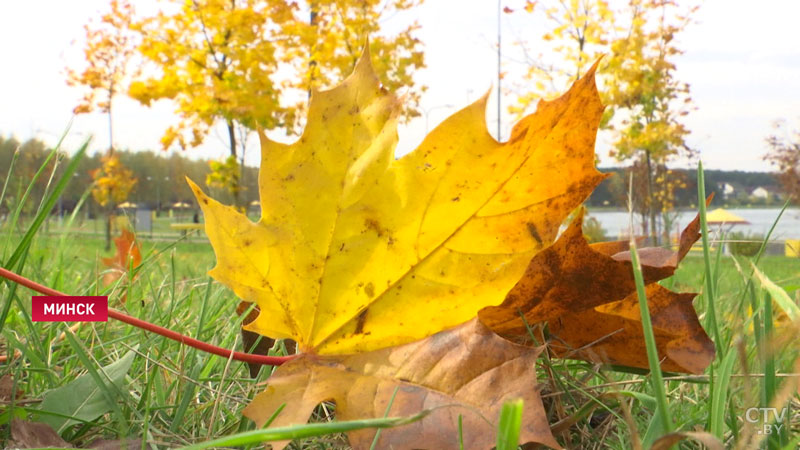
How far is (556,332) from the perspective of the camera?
49 centimetres

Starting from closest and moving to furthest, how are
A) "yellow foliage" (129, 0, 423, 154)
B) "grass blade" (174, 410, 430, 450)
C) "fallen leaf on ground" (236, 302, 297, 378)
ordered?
"grass blade" (174, 410, 430, 450), "fallen leaf on ground" (236, 302, 297, 378), "yellow foliage" (129, 0, 423, 154)

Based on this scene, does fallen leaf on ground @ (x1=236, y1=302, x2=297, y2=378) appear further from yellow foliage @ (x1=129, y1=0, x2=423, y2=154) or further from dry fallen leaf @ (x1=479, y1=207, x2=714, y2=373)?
yellow foliage @ (x1=129, y1=0, x2=423, y2=154)

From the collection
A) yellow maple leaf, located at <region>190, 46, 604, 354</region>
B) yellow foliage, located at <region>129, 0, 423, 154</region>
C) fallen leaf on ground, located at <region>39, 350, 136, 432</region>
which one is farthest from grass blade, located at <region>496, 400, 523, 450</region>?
yellow foliage, located at <region>129, 0, 423, 154</region>

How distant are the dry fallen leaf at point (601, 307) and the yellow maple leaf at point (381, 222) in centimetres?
2

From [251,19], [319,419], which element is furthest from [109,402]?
[251,19]

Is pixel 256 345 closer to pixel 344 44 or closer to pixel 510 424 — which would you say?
pixel 510 424

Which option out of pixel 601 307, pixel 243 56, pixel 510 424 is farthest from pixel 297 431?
pixel 243 56

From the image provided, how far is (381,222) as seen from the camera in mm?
433

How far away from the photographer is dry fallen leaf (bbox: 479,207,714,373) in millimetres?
415

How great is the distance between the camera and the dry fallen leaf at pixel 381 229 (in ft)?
1.32

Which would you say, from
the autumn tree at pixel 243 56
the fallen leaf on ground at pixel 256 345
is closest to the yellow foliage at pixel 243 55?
the autumn tree at pixel 243 56

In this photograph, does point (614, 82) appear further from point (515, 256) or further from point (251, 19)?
point (515, 256)

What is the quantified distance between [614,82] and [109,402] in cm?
856

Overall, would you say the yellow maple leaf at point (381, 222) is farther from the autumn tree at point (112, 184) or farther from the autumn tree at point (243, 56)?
the autumn tree at point (112, 184)
